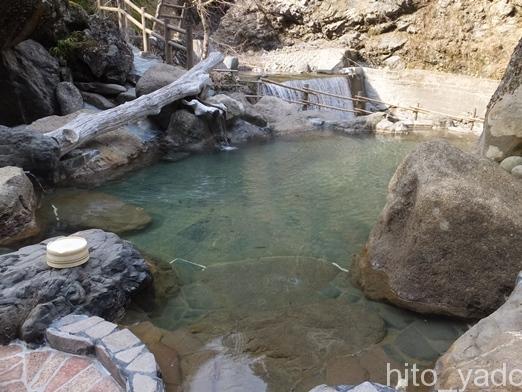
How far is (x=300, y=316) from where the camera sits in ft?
12.1

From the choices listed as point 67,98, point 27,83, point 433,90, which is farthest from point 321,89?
point 27,83

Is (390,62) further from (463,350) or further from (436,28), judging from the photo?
(463,350)

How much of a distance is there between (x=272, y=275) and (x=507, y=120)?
2.67 metres

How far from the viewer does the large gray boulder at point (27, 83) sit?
784 centimetres

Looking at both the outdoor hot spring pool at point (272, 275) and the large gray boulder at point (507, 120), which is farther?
the large gray boulder at point (507, 120)

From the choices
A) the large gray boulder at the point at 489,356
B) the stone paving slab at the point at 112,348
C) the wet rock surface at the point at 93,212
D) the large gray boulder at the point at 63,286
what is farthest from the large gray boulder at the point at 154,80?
the large gray boulder at the point at 489,356

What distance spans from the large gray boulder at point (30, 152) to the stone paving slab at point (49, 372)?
405 cm

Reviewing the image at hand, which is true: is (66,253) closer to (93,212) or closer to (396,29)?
(93,212)

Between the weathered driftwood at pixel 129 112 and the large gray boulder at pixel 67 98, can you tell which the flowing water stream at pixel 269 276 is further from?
the large gray boulder at pixel 67 98

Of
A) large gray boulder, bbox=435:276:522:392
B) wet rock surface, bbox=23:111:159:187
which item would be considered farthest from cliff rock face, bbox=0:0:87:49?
large gray boulder, bbox=435:276:522:392

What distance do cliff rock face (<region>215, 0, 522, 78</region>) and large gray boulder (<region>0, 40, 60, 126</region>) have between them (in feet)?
42.2

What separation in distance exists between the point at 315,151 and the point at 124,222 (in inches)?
211

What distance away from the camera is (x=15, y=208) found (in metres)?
5.10

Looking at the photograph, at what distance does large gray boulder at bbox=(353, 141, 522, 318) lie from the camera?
3.40 metres
